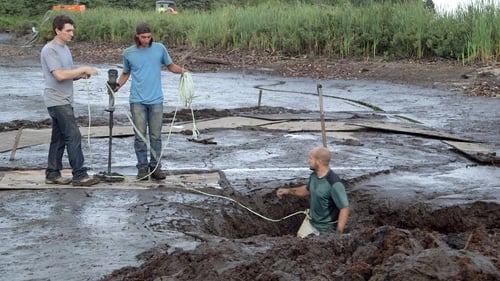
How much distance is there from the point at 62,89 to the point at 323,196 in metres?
3.07

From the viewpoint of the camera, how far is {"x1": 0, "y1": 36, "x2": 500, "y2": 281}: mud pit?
5.27 m

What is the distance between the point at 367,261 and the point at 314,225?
2310 millimetres

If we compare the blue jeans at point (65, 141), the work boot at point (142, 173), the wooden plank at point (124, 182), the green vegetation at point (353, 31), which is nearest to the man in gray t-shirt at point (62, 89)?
the blue jeans at point (65, 141)

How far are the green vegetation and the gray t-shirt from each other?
55.2ft

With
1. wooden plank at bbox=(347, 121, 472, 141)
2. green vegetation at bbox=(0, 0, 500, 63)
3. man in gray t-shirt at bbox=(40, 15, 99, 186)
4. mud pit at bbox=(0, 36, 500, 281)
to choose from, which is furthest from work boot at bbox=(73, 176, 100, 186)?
green vegetation at bbox=(0, 0, 500, 63)

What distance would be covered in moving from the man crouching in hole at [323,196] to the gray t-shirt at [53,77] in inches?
111

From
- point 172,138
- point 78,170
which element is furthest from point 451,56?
point 78,170

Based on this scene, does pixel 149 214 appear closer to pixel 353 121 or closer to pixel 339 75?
pixel 353 121

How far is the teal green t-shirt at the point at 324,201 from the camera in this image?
7395mm

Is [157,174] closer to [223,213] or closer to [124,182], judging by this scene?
[124,182]

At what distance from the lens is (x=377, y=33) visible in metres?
26.2

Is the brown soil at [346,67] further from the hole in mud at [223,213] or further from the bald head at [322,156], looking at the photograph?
the bald head at [322,156]

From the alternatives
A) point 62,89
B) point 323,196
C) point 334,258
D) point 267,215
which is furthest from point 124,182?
point 334,258

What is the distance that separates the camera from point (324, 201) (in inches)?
294
